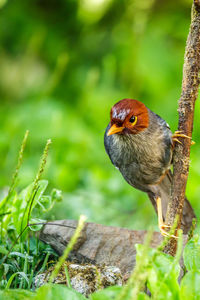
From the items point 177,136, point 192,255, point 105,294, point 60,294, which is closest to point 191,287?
point 192,255

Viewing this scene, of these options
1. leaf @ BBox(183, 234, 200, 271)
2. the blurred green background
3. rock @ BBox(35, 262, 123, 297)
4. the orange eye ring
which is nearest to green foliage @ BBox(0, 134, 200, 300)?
leaf @ BBox(183, 234, 200, 271)

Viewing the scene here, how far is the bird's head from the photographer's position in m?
2.70

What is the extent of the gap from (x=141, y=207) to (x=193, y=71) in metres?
2.43

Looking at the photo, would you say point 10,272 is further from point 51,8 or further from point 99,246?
point 51,8

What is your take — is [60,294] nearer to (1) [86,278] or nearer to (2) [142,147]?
(1) [86,278]

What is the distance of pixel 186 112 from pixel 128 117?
1.15 feet

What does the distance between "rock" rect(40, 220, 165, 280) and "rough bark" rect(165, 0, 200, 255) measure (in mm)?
401

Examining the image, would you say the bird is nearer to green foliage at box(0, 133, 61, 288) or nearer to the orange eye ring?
the orange eye ring

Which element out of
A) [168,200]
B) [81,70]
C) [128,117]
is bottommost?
[168,200]

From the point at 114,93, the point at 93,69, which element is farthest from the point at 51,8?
the point at 114,93

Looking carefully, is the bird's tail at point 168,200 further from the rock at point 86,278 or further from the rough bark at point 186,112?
the rock at point 86,278

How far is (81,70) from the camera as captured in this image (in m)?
6.38

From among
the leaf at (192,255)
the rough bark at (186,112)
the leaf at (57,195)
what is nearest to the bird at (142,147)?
the rough bark at (186,112)

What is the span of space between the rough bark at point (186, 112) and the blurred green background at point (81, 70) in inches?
100
